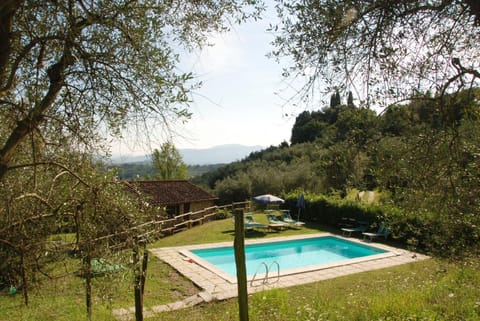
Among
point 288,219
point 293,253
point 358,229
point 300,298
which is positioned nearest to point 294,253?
point 293,253

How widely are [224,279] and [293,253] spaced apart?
599cm

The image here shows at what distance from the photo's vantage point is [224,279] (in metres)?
9.94

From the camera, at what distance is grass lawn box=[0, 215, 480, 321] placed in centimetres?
409

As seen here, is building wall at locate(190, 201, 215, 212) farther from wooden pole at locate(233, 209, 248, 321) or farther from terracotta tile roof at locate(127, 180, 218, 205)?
wooden pole at locate(233, 209, 248, 321)

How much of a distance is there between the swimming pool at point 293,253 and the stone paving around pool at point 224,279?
0.71 metres

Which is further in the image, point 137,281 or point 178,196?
point 178,196

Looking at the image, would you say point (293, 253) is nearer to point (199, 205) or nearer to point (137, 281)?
point (199, 205)

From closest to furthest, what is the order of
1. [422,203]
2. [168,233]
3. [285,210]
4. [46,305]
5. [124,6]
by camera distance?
1. [124,6]
2. [422,203]
3. [46,305]
4. [168,233]
5. [285,210]

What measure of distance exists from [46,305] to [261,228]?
12786 mm

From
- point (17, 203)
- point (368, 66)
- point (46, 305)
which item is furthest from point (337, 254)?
point (17, 203)

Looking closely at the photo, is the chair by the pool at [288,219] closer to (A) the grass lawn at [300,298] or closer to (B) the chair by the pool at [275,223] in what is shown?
(B) the chair by the pool at [275,223]

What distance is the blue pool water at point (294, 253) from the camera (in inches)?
544

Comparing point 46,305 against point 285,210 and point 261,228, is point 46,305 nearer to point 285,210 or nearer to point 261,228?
point 261,228

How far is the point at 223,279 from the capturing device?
995cm
